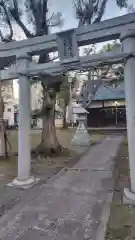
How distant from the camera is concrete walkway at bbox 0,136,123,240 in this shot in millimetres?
3111

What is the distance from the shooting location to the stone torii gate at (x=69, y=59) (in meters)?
4.22

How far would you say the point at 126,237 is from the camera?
303 centimetres

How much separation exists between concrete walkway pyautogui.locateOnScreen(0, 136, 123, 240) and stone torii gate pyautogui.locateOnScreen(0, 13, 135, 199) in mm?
690

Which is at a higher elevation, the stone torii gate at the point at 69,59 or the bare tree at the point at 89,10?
the bare tree at the point at 89,10

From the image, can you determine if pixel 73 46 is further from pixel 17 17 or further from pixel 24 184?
pixel 17 17

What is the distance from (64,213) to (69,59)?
2980mm

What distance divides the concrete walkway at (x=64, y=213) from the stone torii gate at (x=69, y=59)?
2.26ft

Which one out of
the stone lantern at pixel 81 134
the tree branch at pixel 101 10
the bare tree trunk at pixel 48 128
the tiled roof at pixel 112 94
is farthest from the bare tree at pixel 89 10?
the tiled roof at pixel 112 94

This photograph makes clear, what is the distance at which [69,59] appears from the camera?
15.4ft

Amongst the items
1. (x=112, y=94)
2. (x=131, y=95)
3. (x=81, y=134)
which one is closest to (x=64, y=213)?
(x=131, y=95)

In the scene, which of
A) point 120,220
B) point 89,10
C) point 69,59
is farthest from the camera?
point 89,10

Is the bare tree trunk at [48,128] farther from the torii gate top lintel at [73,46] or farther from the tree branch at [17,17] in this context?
the torii gate top lintel at [73,46]

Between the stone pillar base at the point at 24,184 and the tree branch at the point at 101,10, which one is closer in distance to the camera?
the stone pillar base at the point at 24,184

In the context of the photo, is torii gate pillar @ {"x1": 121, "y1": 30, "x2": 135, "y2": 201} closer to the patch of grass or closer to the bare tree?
the patch of grass
